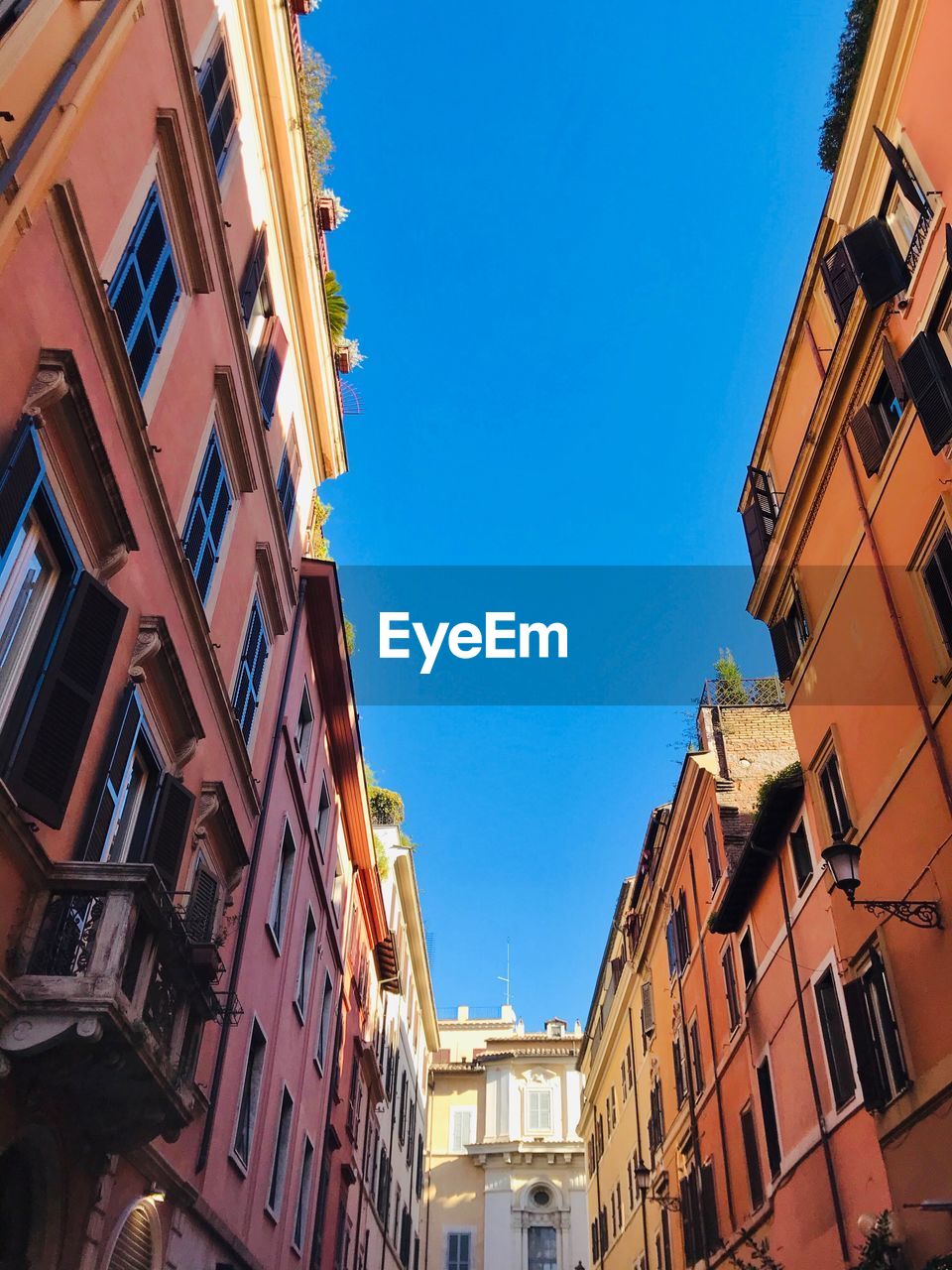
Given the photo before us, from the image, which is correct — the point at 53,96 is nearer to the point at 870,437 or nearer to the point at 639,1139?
the point at 870,437

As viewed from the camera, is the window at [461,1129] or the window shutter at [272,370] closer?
the window shutter at [272,370]

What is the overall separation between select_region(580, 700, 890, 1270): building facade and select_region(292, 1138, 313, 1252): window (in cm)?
750

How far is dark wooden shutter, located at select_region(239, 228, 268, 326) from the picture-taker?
15406 millimetres

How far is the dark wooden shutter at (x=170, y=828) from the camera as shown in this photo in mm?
10914

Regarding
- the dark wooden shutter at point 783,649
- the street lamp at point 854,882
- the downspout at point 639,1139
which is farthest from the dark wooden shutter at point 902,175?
the downspout at point 639,1139

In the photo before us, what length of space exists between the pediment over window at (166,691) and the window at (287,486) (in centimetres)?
679

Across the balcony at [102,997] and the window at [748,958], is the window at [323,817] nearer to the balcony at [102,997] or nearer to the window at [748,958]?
the window at [748,958]

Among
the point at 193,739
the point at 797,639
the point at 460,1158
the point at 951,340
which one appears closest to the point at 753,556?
the point at 797,639

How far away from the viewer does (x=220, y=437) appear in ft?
46.6

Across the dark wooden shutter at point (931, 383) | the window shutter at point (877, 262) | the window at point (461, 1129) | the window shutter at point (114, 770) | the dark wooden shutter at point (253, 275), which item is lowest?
the window shutter at point (114, 770)

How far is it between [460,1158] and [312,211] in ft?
157

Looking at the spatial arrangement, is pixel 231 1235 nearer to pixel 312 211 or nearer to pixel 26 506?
pixel 26 506

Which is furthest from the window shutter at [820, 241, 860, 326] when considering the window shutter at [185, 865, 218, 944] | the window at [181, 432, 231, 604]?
the window shutter at [185, 865, 218, 944]

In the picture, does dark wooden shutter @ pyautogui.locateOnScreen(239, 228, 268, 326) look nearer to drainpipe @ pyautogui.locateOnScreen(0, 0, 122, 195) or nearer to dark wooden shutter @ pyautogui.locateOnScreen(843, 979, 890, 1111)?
drainpipe @ pyautogui.locateOnScreen(0, 0, 122, 195)
